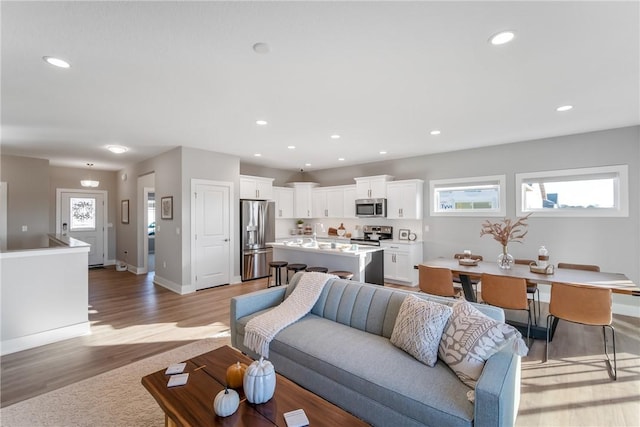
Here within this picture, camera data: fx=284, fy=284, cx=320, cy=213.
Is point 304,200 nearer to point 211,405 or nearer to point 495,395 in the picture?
point 211,405

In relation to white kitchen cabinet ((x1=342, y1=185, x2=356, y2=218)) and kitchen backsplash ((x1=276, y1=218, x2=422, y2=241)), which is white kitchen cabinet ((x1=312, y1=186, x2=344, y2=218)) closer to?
white kitchen cabinet ((x1=342, y1=185, x2=356, y2=218))

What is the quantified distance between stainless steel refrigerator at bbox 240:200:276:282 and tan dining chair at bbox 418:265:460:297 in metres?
3.80

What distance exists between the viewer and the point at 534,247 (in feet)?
16.0

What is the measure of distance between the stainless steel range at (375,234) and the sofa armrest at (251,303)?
11.9ft

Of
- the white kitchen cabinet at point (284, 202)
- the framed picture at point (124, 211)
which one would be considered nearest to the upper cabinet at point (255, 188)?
the white kitchen cabinet at point (284, 202)

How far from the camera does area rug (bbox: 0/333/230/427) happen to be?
2008 millimetres

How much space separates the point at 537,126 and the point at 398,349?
13.1 ft

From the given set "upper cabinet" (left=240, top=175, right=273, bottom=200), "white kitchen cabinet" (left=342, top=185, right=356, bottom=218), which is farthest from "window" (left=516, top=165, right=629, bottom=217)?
"upper cabinet" (left=240, top=175, right=273, bottom=200)

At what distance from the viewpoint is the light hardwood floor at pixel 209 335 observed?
2170 mm

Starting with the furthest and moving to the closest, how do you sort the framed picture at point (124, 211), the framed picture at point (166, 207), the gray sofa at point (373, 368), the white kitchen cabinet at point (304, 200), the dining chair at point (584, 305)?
the white kitchen cabinet at point (304, 200) < the framed picture at point (124, 211) < the framed picture at point (166, 207) < the dining chair at point (584, 305) < the gray sofa at point (373, 368)

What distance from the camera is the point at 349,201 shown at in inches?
281

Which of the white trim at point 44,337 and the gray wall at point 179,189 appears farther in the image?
the gray wall at point 179,189

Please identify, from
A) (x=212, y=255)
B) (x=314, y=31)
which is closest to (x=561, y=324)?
(x=314, y=31)

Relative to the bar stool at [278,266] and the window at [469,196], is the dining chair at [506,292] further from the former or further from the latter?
the bar stool at [278,266]
